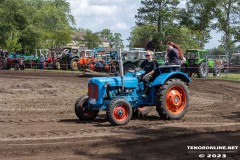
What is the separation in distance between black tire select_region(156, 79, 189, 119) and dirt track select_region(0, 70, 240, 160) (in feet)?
0.78

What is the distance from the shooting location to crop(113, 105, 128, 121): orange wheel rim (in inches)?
324

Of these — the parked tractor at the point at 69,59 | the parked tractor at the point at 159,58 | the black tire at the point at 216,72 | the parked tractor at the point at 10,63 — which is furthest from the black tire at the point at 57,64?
the black tire at the point at 216,72

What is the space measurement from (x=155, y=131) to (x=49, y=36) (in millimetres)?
55553

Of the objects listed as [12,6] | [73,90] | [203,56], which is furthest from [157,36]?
[73,90]

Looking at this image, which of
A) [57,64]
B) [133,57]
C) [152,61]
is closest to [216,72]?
[133,57]

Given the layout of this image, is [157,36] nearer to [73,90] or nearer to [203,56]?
[203,56]

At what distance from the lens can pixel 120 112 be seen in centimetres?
827

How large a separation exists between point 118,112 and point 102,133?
103cm

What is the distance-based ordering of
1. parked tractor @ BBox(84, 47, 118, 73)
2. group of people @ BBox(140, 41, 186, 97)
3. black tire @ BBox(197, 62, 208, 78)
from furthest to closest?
parked tractor @ BBox(84, 47, 118, 73) → black tire @ BBox(197, 62, 208, 78) → group of people @ BBox(140, 41, 186, 97)

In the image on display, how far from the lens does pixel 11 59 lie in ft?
94.9

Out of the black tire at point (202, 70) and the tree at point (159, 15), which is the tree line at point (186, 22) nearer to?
the tree at point (159, 15)

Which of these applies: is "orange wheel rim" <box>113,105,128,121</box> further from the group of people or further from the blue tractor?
the group of people

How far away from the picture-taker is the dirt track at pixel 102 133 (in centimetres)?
584

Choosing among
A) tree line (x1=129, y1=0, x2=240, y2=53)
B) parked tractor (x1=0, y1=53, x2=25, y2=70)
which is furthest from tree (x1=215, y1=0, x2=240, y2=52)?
parked tractor (x1=0, y1=53, x2=25, y2=70)
